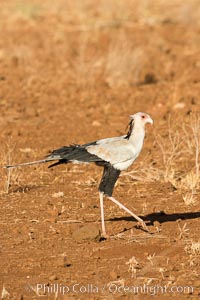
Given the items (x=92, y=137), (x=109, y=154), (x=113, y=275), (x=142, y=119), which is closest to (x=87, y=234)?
(x=109, y=154)

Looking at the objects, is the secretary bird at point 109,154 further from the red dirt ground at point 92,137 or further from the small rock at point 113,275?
the small rock at point 113,275

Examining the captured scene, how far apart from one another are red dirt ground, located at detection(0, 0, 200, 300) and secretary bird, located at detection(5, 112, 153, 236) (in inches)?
18.4

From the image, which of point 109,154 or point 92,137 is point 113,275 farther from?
point 92,137

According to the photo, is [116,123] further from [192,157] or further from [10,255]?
[10,255]

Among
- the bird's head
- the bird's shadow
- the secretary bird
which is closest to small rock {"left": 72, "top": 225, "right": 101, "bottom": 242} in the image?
the secretary bird

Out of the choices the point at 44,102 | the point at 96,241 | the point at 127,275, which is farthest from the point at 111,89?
the point at 127,275

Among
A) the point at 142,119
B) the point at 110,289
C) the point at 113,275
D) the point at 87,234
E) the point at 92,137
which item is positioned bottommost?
the point at 110,289

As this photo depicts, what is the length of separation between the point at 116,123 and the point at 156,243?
5.35m

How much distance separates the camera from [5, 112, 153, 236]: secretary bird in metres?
6.76

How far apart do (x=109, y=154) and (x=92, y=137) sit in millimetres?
4340

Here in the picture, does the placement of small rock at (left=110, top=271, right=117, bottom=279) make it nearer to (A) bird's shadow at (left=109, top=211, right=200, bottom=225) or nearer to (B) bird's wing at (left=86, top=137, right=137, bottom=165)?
(B) bird's wing at (left=86, top=137, right=137, bottom=165)

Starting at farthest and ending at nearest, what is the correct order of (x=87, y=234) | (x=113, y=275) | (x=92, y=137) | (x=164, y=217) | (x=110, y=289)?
(x=92, y=137) < (x=164, y=217) < (x=87, y=234) < (x=113, y=275) < (x=110, y=289)

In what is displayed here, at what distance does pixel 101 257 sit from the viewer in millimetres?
6379

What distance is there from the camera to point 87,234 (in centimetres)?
675
